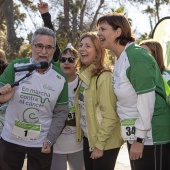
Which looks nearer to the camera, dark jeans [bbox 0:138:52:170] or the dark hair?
the dark hair

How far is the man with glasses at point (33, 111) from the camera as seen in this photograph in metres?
2.94

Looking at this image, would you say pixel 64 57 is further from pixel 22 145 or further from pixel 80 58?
pixel 22 145

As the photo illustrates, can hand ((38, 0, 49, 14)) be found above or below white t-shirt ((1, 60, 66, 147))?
above

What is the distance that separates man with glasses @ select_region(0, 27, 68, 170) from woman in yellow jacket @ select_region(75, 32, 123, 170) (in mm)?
292

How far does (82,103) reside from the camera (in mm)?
3260

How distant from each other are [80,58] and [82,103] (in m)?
0.53

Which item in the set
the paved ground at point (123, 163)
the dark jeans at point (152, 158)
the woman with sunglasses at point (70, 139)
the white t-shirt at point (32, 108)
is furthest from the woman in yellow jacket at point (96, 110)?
the paved ground at point (123, 163)

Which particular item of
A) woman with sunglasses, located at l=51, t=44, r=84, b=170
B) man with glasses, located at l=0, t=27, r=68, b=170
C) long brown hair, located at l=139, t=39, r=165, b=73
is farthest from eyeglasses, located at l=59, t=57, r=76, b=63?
long brown hair, located at l=139, t=39, r=165, b=73

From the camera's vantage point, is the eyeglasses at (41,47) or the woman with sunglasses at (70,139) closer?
the eyeglasses at (41,47)

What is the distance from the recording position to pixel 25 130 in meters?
2.98

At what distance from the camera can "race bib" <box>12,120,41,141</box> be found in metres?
2.98

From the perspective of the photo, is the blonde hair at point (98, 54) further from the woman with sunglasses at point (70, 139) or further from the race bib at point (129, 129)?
the race bib at point (129, 129)

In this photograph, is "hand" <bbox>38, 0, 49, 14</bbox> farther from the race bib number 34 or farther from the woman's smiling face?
the race bib number 34

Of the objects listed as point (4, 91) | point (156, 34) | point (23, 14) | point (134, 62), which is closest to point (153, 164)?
point (134, 62)
